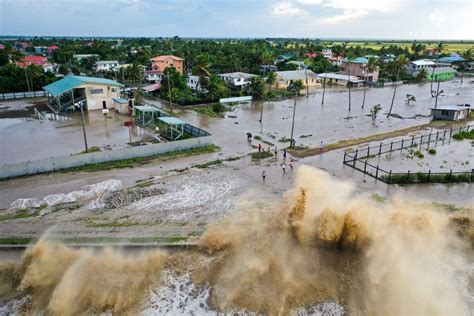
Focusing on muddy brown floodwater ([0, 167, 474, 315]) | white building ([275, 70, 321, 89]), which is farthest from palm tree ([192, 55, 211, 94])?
muddy brown floodwater ([0, 167, 474, 315])

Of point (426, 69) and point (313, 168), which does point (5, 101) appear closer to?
point (313, 168)

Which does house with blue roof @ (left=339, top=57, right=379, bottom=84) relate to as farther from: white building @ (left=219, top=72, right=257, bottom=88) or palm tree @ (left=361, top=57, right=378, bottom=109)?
white building @ (left=219, top=72, right=257, bottom=88)

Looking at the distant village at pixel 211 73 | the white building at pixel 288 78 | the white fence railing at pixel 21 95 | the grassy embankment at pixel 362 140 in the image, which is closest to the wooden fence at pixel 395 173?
the grassy embankment at pixel 362 140

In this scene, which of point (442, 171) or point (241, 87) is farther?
point (241, 87)

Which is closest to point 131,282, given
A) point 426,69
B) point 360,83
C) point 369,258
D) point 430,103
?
point 369,258

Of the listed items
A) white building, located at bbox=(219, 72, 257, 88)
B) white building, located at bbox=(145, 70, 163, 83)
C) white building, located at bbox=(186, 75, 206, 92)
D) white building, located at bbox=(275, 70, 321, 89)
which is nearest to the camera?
white building, located at bbox=(186, 75, 206, 92)

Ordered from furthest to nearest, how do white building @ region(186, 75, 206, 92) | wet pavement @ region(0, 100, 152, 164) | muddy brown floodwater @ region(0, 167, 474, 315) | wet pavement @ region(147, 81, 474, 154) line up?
white building @ region(186, 75, 206, 92)
wet pavement @ region(147, 81, 474, 154)
wet pavement @ region(0, 100, 152, 164)
muddy brown floodwater @ region(0, 167, 474, 315)

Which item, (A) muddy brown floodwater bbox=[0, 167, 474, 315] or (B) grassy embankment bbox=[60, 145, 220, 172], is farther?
(B) grassy embankment bbox=[60, 145, 220, 172]
